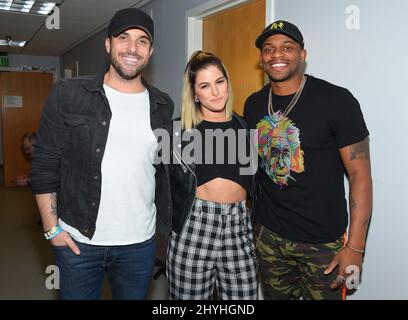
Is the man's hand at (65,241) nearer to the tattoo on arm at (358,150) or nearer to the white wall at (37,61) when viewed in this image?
the tattoo on arm at (358,150)

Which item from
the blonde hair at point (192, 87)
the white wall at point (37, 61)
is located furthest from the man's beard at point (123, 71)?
the white wall at point (37, 61)

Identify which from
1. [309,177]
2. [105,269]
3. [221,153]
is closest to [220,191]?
[221,153]

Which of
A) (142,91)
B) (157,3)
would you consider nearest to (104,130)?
(142,91)

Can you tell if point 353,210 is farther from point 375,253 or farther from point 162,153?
point 162,153

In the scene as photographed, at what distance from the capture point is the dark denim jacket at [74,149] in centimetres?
160

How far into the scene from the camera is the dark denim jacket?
1599 millimetres

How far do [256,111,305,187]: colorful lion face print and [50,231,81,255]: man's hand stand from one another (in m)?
0.92

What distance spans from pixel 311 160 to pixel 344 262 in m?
0.45

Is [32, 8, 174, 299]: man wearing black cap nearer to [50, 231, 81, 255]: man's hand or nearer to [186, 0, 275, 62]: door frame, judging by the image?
[50, 231, 81, 255]: man's hand

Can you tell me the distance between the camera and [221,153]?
5.71ft

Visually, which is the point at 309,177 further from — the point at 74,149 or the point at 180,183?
the point at 74,149

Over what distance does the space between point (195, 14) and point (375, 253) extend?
2.26 metres

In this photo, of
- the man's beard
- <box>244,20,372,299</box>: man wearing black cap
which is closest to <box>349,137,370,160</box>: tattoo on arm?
<box>244,20,372,299</box>: man wearing black cap
